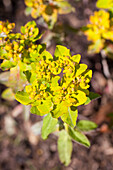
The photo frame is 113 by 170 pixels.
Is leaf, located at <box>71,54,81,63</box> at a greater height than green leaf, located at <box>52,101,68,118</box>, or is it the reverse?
leaf, located at <box>71,54,81,63</box>

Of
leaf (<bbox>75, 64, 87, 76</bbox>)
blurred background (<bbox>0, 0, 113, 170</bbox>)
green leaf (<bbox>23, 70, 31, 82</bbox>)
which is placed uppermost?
leaf (<bbox>75, 64, 87, 76</bbox>)

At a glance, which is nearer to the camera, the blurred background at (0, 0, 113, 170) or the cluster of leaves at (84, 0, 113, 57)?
the cluster of leaves at (84, 0, 113, 57)

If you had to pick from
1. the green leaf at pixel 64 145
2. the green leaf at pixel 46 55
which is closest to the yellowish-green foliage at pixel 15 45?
the green leaf at pixel 46 55

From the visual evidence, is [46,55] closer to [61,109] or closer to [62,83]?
[62,83]

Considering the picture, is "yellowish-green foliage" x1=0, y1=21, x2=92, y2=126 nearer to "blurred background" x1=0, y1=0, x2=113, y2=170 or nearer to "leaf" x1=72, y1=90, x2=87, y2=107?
"leaf" x1=72, y1=90, x2=87, y2=107

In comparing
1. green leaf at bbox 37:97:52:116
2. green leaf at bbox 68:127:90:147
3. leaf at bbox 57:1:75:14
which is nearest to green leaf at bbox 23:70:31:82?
green leaf at bbox 37:97:52:116

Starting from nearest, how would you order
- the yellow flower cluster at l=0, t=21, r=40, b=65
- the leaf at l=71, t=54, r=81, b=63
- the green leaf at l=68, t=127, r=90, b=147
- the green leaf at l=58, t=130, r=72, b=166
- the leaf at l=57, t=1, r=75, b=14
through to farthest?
the leaf at l=71, t=54, r=81, b=63 → the yellow flower cluster at l=0, t=21, r=40, b=65 → the green leaf at l=68, t=127, r=90, b=147 → the green leaf at l=58, t=130, r=72, b=166 → the leaf at l=57, t=1, r=75, b=14

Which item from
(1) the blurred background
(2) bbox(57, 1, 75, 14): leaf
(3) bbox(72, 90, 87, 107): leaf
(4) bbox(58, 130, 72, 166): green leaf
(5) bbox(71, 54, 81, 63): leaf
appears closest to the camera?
(3) bbox(72, 90, 87, 107): leaf
